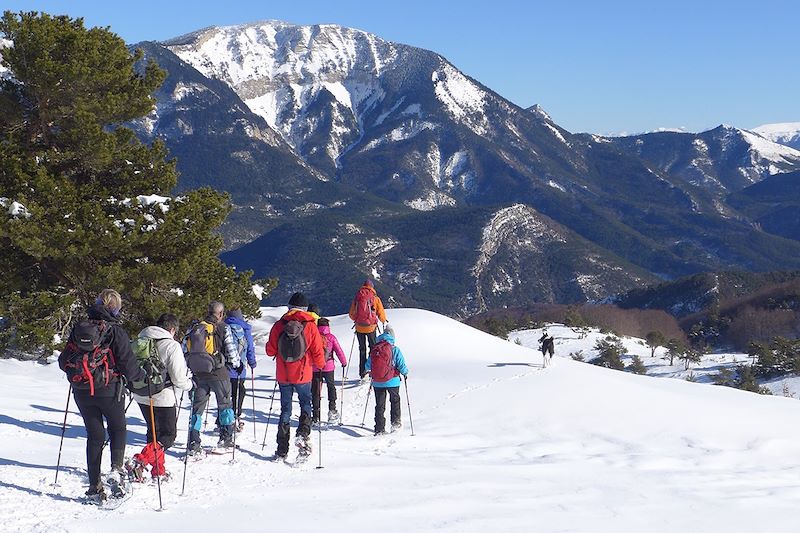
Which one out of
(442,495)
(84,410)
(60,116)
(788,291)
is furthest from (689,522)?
(788,291)

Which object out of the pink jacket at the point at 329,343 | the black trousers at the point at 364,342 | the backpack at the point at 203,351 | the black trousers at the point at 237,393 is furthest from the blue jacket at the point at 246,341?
the black trousers at the point at 364,342

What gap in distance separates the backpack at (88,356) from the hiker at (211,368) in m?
2.11

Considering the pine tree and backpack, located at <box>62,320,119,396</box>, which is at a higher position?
the pine tree

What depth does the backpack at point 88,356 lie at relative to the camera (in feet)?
21.1

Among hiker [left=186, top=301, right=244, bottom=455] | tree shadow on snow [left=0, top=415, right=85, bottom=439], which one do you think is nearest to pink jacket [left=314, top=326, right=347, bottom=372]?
hiker [left=186, top=301, right=244, bottom=455]

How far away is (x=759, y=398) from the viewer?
14945 millimetres

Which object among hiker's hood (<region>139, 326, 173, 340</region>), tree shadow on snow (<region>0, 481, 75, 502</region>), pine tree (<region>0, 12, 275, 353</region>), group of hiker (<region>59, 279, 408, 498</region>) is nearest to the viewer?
group of hiker (<region>59, 279, 408, 498</region>)

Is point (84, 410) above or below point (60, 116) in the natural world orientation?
below

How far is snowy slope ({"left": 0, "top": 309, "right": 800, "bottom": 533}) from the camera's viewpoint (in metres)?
6.64

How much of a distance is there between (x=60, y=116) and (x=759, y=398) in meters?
16.8

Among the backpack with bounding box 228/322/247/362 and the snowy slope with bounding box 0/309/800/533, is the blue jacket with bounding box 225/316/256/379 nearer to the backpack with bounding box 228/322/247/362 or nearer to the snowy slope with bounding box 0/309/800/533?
the backpack with bounding box 228/322/247/362

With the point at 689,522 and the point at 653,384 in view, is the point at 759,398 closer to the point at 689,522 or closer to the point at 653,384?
the point at 653,384

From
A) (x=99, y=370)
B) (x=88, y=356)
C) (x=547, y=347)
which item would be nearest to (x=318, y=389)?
(x=99, y=370)

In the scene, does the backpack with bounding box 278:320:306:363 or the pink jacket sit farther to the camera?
the pink jacket
